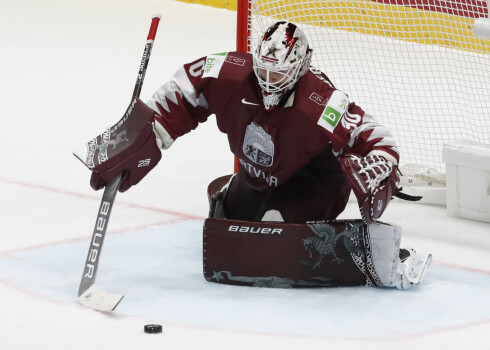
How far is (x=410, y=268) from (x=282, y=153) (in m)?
0.56

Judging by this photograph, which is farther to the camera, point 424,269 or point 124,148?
point 424,269

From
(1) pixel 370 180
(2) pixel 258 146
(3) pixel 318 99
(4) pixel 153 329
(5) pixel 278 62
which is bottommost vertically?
(4) pixel 153 329

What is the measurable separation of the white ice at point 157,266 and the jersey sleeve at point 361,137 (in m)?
0.44

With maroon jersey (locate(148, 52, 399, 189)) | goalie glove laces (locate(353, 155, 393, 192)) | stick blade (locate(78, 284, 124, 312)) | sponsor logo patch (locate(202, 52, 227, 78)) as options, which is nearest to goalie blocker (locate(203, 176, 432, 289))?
goalie glove laces (locate(353, 155, 393, 192))

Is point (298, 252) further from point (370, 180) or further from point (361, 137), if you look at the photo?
point (361, 137)

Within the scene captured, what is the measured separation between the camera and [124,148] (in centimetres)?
321

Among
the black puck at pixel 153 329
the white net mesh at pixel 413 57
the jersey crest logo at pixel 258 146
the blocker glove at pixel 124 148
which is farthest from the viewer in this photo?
the white net mesh at pixel 413 57

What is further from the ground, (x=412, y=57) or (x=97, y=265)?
(x=412, y=57)

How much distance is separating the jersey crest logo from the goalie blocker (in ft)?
1.01

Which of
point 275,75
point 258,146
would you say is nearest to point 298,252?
point 258,146

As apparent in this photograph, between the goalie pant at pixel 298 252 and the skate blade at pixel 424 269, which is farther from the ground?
the goalie pant at pixel 298 252

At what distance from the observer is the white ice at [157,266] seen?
2.74m

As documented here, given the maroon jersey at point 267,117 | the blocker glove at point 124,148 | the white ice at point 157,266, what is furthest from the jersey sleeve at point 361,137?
the blocker glove at point 124,148

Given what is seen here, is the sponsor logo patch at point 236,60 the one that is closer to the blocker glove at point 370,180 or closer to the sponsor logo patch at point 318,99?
the sponsor logo patch at point 318,99
